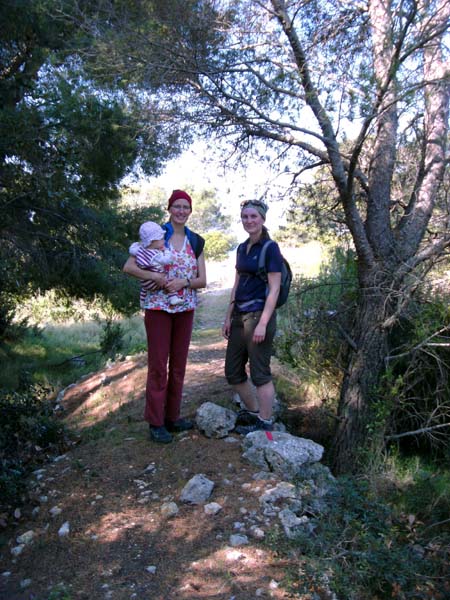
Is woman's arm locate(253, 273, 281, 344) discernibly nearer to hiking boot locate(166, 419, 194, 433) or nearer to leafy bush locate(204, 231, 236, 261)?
hiking boot locate(166, 419, 194, 433)

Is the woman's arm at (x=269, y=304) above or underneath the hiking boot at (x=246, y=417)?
above

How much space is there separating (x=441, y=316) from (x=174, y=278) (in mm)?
2291

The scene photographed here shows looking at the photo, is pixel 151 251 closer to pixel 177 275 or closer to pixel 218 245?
pixel 177 275

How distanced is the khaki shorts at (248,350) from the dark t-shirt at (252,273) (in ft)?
0.26

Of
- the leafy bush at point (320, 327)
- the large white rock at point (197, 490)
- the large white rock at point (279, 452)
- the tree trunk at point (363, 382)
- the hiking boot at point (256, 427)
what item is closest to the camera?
the large white rock at point (197, 490)

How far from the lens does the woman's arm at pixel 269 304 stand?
3.98 metres

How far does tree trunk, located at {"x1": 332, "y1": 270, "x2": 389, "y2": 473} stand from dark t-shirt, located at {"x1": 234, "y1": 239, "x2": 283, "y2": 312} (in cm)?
112

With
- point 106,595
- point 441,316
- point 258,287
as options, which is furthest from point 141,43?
point 106,595

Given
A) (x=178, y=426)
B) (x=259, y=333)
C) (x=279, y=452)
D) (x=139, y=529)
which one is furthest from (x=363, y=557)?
(x=178, y=426)

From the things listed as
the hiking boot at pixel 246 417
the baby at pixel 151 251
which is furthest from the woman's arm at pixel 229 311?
the hiking boot at pixel 246 417

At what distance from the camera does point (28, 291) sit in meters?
7.59

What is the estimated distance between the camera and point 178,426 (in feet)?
15.2

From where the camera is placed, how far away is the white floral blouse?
4.11 meters

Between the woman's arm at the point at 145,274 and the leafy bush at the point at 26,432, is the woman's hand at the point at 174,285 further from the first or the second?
the leafy bush at the point at 26,432
